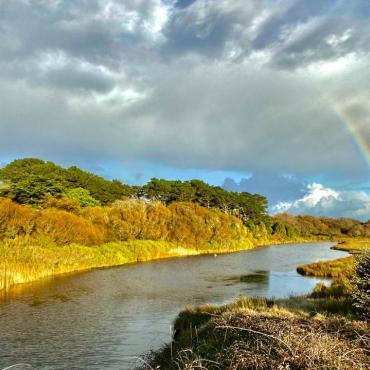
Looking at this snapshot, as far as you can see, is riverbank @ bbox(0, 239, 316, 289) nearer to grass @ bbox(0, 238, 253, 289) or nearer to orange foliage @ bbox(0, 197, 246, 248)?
grass @ bbox(0, 238, 253, 289)

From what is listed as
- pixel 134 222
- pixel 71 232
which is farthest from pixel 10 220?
pixel 134 222

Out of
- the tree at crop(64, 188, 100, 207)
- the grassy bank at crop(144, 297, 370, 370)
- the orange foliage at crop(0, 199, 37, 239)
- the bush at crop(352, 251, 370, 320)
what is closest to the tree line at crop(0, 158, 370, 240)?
the tree at crop(64, 188, 100, 207)

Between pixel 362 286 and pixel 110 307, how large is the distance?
48.8 ft

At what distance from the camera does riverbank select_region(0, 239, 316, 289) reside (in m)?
33.4

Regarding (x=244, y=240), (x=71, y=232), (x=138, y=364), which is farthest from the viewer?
(x=244, y=240)

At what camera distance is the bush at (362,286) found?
44.8 ft

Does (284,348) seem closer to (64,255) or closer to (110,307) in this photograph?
(110,307)

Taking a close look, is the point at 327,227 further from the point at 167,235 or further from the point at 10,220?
the point at 10,220

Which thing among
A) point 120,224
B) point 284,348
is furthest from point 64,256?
point 284,348

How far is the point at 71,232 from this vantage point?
45.3 m

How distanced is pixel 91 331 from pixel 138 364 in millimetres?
5643

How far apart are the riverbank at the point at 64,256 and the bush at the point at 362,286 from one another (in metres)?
23.9

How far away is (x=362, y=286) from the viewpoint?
14.9m

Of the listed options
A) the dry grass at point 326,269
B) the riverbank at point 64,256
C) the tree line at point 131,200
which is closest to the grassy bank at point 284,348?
the riverbank at point 64,256
